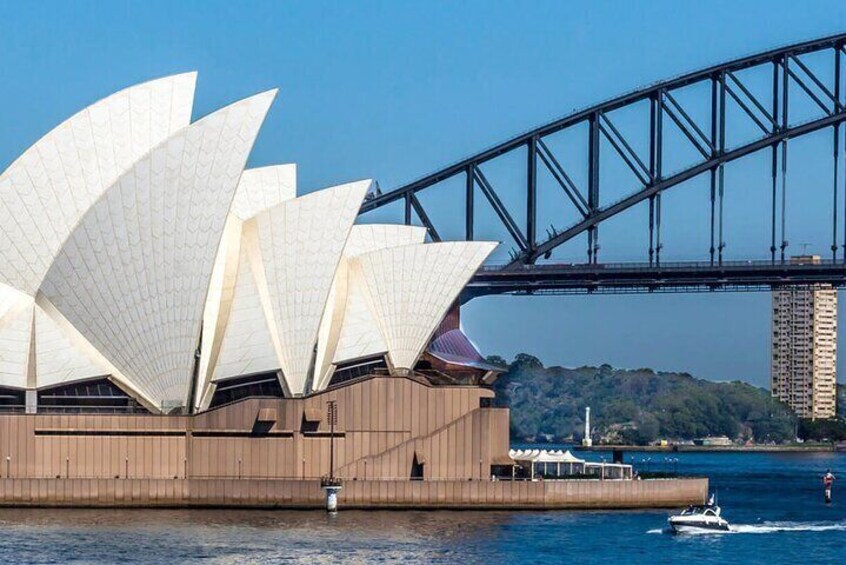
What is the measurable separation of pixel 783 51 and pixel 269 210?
87.5 feet

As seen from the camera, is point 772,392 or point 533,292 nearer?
point 533,292

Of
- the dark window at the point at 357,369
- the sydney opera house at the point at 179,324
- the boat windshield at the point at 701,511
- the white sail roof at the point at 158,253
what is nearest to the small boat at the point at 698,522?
the boat windshield at the point at 701,511

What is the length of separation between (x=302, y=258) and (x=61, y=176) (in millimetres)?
6958

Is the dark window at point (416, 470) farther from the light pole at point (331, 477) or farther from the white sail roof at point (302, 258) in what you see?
the white sail roof at point (302, 258)

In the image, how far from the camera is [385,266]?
59.2 m

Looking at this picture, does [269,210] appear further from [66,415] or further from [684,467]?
[684,467]

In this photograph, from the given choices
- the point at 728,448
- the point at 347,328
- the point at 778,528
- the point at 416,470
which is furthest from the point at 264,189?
the point at 728,448

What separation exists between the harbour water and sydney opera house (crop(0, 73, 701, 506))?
6.07ft

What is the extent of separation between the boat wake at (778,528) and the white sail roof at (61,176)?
57.8ft

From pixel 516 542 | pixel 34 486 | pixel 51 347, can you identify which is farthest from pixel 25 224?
pixel 516 542

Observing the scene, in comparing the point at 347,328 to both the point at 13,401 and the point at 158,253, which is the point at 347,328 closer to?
the point at 158,253

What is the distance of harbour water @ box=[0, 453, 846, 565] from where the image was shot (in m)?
43.3

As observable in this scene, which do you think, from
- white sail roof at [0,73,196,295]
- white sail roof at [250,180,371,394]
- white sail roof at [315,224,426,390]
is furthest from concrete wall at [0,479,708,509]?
white sail roof at [0,73,196,295]

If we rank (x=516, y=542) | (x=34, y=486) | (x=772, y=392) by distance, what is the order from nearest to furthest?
(x=516, y=542) → (x=34, y=486) → (x=772, y=392)
